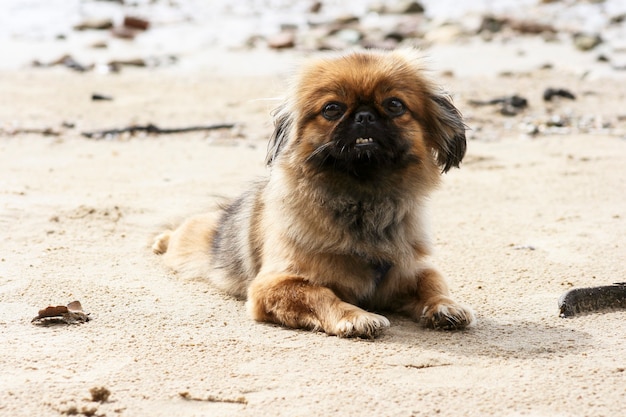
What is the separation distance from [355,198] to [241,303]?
87 cm

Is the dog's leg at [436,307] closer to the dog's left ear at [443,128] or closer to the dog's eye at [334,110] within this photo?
the dog's left ear at [443,128]

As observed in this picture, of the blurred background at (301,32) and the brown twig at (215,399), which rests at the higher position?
the brown twig at (215,399)

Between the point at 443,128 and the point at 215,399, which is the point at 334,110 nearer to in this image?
the point at 443,128

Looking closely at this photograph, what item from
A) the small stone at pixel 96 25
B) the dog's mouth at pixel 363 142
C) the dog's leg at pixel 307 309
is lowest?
the small stone at pixel 96 25

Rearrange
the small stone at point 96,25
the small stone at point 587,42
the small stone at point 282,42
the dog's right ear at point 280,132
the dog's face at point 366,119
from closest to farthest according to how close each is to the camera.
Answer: the dog's face at point 366,119
the dog's right ear at point 280,132
the small stone at point 587,42
the small stone at point 282,42
the small stone at point 96,25

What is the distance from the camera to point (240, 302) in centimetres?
464

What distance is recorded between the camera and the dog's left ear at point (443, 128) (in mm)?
4402

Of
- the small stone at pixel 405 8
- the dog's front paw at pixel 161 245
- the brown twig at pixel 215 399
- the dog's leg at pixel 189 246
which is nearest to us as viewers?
the brown twig at pixel 215 399

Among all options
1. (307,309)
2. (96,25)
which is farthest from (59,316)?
(96,25)

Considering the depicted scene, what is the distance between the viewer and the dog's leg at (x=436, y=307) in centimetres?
404

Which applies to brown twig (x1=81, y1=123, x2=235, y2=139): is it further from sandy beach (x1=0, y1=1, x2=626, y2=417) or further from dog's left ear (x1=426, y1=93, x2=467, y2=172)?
dog's left ear (x1=426, y1=93, x2=467, y2=172)

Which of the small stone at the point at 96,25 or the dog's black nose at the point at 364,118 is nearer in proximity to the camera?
the dog's black nose at the point at 364,118

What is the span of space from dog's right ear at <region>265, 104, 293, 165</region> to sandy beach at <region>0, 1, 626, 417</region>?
11.8 inches

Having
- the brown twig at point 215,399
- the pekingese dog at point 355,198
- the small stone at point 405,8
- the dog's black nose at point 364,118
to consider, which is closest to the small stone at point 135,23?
the small stone at point 405,8
